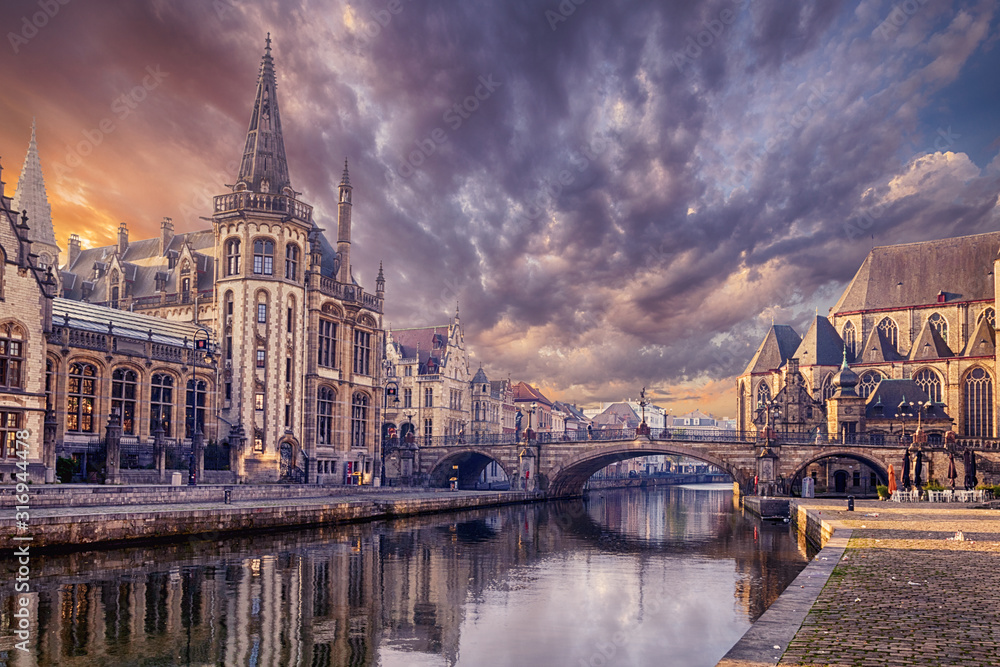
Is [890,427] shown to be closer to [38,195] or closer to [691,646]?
[691,646]

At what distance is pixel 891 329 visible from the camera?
95562 mm

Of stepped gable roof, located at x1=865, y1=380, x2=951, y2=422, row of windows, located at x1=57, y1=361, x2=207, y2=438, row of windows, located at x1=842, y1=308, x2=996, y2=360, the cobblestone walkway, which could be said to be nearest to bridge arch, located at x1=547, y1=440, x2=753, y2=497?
stepped gable roof, located at x1=865, y1=380, x2=951, y2=422

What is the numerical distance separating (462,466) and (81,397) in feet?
151

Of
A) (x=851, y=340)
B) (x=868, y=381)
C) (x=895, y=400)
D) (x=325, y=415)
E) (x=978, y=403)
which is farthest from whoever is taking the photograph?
A: (x=851, y=340)

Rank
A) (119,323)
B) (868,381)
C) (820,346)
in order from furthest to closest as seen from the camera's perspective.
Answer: (820,346), (868,381), (119,323)

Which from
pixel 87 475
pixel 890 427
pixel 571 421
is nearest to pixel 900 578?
pixel 87 475

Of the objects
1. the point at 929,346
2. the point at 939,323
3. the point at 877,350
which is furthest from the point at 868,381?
the point at 939,323

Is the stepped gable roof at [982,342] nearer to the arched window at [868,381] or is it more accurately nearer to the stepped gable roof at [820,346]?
the arched window at [868,381]

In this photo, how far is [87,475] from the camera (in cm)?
4503

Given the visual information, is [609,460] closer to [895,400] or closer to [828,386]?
[828,386]

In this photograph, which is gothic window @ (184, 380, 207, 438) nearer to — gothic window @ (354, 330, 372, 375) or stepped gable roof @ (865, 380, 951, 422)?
gothic window @ (354, 330, 372, 375)

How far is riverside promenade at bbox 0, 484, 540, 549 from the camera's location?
1073 inches

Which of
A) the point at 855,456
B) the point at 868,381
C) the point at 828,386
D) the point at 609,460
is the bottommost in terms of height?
the point at 609,460

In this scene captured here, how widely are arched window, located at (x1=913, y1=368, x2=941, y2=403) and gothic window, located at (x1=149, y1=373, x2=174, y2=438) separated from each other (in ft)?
Result: 240
